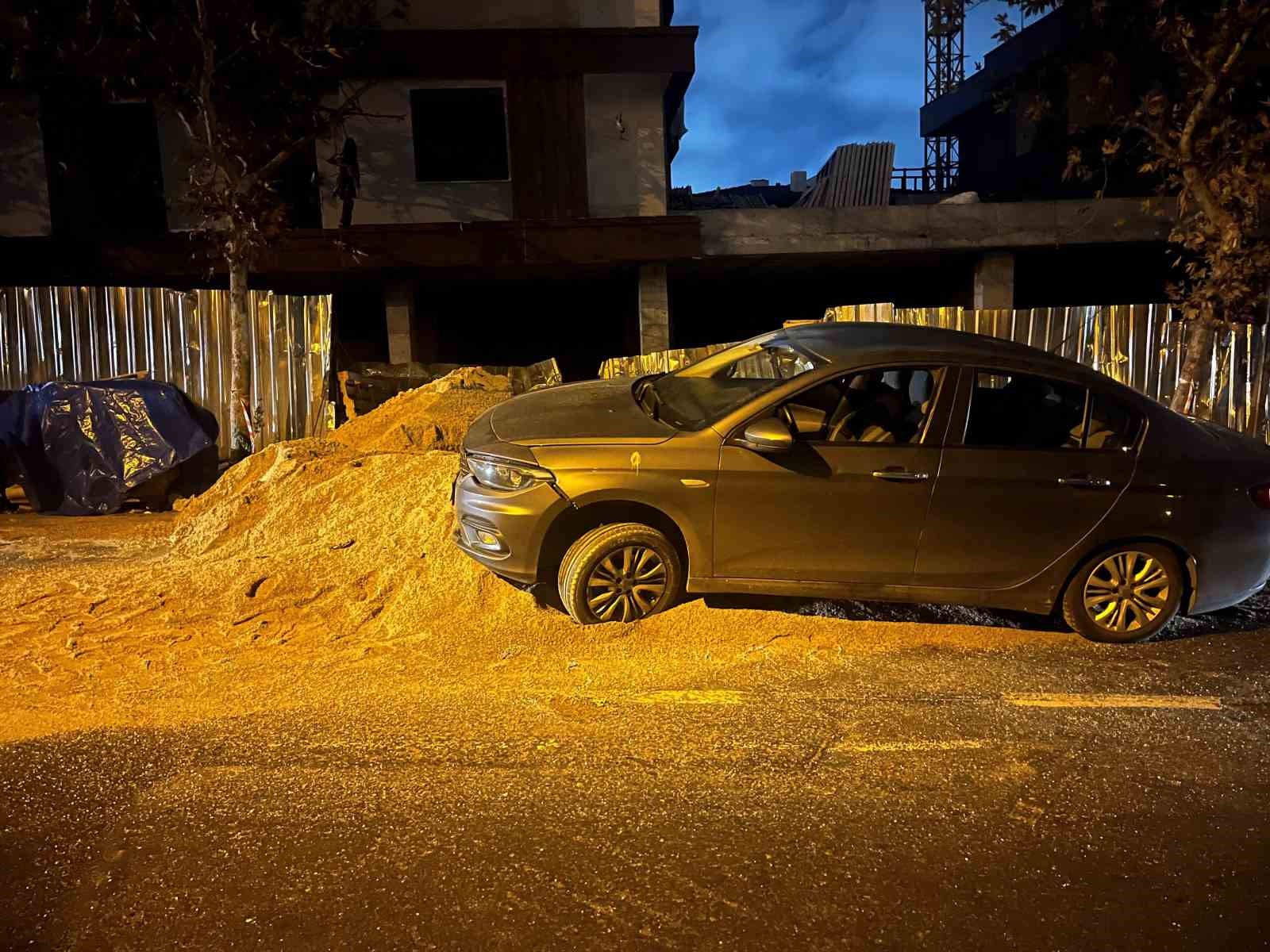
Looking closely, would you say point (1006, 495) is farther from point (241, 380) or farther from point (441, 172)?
point (441, 172)

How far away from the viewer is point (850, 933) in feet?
8.93

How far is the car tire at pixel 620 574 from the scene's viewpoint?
5020 mm

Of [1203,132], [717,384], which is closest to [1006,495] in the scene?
[717,384]

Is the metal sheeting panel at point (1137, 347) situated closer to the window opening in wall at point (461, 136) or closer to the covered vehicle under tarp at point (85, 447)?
the covered vehicle under tarp at point (85, 447)

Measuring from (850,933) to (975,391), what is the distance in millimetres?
3362

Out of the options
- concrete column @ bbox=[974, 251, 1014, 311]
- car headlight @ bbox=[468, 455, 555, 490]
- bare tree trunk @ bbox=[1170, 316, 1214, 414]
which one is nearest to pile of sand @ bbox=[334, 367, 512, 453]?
car headlight @ bbox=[468, 455, 555, 490]

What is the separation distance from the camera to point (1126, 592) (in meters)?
5.29

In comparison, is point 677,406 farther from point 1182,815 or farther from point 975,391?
point 1182,815

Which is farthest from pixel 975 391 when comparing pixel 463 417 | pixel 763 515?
pixel 463 417

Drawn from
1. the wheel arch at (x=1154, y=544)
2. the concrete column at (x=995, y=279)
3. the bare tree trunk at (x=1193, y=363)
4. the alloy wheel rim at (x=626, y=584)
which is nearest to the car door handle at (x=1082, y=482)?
the wheel arch at (x=1154, y=544)

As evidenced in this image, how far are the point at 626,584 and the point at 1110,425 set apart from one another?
2.99 m

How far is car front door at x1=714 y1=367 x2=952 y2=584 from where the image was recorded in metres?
4.94

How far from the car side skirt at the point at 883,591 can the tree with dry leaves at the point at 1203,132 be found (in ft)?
20.0

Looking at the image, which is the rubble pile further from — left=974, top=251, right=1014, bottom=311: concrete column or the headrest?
left=974, top=251, right=1014, bottom=311: concrete column
